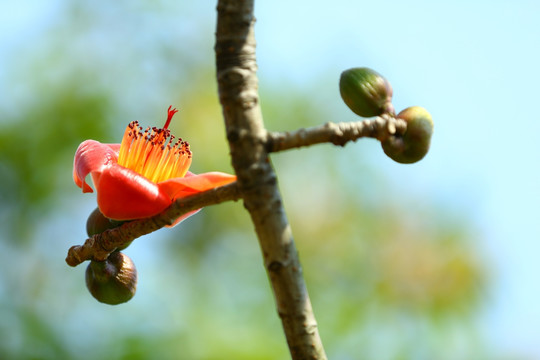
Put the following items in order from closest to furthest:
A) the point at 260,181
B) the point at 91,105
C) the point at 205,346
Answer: the point at 260,181, the point at 205,346, the point at 91,105

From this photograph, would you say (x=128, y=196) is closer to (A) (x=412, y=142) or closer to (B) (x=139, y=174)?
(B) (x=139, y=174)

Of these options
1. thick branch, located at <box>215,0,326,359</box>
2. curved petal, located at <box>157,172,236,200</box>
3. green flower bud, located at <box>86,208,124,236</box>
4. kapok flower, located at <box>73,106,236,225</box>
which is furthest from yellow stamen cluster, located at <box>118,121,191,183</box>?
thick branch, located at <box>215,0,326,359</box>

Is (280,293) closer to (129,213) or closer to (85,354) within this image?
(129,213)

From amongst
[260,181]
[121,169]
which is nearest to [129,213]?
[121,169]

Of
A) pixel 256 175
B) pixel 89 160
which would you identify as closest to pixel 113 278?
pixel 89 160

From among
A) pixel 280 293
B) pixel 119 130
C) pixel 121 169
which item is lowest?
pixel 280 293

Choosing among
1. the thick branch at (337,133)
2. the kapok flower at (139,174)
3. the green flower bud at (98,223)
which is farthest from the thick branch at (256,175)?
the green flower bud at (98,223)

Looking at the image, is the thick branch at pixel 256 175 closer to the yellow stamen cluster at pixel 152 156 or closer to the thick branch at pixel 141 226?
the thick branch at pixel 141 226

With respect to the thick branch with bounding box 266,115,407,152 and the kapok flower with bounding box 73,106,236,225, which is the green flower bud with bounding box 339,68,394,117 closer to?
the thick branch with bounding box 266,115,407,152
